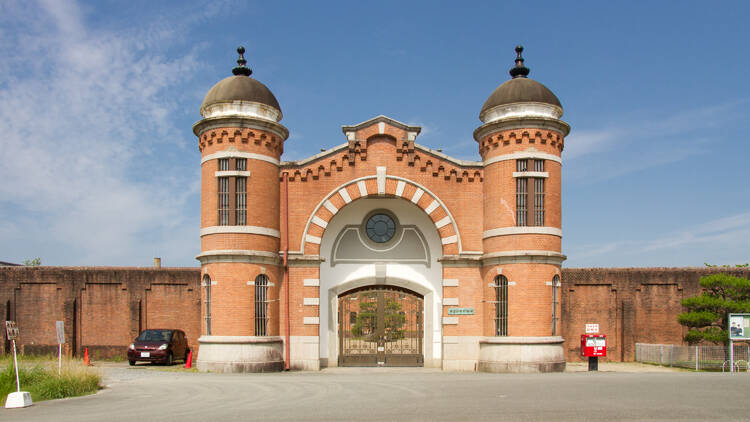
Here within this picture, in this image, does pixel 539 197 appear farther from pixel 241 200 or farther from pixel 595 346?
pixel 241 200

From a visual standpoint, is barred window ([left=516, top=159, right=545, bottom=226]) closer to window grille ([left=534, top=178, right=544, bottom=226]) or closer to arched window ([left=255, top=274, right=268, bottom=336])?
window grille ([left=534, top=178, right=544, bottom=226])

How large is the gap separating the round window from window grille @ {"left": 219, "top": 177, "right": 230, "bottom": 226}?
5559mm

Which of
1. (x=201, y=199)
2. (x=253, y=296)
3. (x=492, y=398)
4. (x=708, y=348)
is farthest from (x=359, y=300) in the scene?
(x=708, y=348)

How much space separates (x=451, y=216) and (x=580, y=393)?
10304 millimetres

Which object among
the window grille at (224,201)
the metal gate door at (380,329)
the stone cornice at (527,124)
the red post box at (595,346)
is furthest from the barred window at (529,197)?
the window grille at (224,201)

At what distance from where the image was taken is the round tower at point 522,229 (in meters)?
23.5

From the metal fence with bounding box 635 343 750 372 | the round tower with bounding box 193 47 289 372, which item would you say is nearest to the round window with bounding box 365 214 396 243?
the round tower with bounding box 193 47 289 372

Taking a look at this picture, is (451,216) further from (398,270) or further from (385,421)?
(385,421)

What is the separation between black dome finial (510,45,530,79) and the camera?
2592 cm

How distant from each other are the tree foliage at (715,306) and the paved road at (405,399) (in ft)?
17.0

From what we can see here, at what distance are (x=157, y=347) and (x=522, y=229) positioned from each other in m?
14.2

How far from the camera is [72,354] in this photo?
2866cm

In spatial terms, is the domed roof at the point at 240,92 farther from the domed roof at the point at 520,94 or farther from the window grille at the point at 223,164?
the domed roof at the point at 520,94

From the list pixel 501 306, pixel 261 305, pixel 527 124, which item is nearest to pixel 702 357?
pixel 501 306
